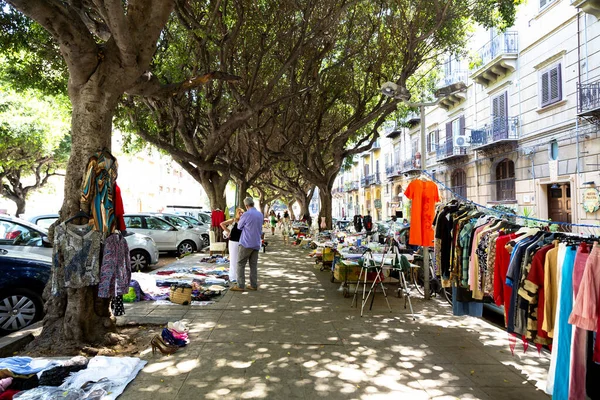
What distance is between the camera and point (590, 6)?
1220 cm

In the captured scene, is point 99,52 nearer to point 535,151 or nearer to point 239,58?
point 239,58

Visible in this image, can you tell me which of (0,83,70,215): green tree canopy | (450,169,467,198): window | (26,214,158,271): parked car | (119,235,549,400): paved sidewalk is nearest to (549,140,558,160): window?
(450,169,467,198): window

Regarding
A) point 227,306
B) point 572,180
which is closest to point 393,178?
point 572,180

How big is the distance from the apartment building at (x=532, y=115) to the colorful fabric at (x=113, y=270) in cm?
1305

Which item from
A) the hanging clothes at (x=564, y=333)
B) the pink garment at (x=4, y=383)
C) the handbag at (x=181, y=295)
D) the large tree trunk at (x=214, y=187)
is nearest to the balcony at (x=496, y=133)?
the large tree trunk at (x=214, y=187)

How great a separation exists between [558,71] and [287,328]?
14239mm

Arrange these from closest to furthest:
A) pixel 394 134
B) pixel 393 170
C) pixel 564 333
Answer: pixel 564 333 < pixel 394 134 < pixel 393 170

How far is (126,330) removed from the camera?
231 inches

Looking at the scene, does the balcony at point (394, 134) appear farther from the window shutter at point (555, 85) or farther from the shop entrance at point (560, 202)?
the shop entrance at point (560, 202)

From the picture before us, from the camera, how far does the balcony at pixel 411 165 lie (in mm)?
28428

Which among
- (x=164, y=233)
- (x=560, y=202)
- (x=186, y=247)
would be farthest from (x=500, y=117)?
(x=164, y=233)

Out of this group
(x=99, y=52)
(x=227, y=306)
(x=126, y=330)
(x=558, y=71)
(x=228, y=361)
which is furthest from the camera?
(x=558, y=71)

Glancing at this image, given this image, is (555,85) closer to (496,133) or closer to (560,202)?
(496,133)

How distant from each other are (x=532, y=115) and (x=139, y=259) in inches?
598
